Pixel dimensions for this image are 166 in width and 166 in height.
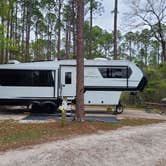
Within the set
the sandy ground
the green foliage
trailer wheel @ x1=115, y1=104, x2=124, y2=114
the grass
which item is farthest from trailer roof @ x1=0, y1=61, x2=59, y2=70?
the green foliage

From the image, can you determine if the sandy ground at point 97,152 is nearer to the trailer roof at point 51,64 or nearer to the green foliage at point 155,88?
the trailer roof at point 51,64

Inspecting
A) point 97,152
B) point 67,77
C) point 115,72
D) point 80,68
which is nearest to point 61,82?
point 67,77

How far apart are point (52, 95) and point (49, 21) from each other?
28.0m

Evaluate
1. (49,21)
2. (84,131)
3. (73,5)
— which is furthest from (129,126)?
(49,21)

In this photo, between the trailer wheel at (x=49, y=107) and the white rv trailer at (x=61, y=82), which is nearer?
the white rv trailer at (x=61, y=82)

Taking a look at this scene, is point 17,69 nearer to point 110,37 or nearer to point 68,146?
point 68,146

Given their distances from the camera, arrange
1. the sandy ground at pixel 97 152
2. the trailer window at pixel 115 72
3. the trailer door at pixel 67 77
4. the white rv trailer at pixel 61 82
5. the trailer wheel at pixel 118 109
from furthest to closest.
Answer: the trailer wheel at pixel 118 109 < the trailer window at pixel 115 72 < the trailer door at pixel 67 77 < the white rv trailer at pixel 61 82 < the sandy ground at pixel 97 152

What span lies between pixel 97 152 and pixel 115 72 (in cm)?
1130

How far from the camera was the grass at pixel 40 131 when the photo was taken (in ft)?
37.5

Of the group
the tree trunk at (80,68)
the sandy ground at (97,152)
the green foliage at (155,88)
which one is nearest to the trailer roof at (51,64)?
the tree trunk at (80,68)

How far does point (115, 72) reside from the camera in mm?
21281

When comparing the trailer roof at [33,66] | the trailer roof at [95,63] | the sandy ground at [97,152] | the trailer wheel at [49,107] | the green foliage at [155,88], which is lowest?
the sandy ground at [97,152]

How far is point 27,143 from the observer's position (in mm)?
11219

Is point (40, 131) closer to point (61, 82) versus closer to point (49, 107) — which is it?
point (49, 107)
